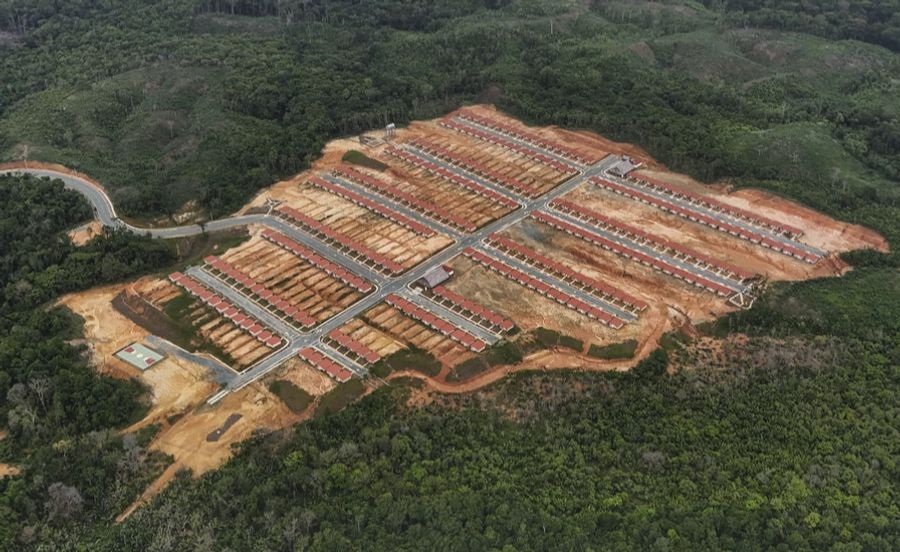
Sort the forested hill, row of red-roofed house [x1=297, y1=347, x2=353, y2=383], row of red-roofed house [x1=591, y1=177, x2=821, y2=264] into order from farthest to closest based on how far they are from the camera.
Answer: the forested hill, row of red-roofed house [x1=591, y1=177, x2=821, y2=264], row of red-roofed house [x1=297, y1=347, x2=353, y2=383]

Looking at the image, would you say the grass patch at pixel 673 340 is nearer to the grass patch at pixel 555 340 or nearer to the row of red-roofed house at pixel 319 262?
the grass patch at pixel 555 340

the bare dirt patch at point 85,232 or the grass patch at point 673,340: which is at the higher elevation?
the bare dirt patch at point 85,232

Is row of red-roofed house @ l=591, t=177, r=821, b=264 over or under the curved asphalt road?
over

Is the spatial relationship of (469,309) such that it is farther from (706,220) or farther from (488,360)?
(706,220)

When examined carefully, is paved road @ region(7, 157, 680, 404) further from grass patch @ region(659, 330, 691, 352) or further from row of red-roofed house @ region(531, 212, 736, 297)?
grass patch @ region(659, 330, 691, 352)

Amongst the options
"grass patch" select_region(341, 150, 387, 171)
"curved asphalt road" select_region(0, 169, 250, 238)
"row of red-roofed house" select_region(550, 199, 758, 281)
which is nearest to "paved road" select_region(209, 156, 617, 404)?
"row of red-roofed house" select_region(550, 199, 758, 281)

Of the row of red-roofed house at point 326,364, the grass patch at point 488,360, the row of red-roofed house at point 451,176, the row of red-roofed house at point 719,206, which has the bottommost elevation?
the row of red-roofed house at point 326,364

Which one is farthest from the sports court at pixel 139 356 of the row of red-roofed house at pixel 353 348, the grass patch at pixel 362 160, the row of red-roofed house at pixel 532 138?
the row of red-roofed house at pixel 532 138
